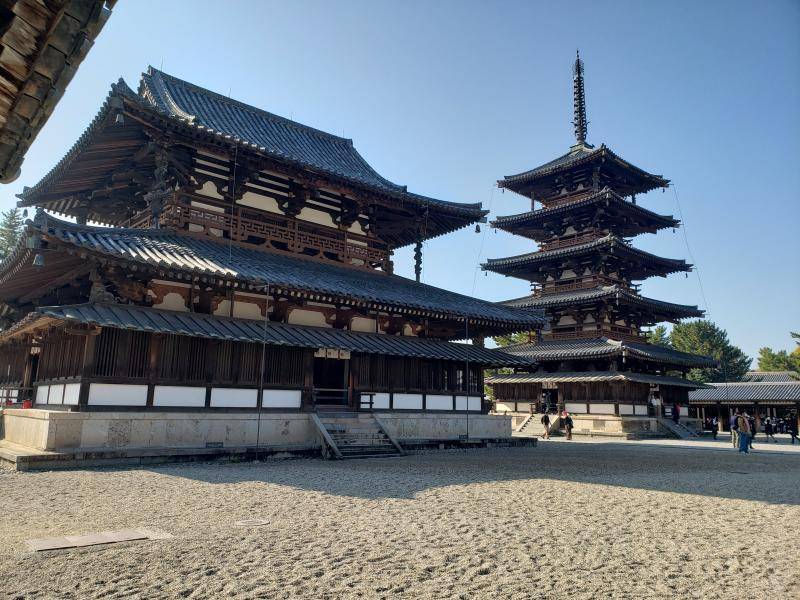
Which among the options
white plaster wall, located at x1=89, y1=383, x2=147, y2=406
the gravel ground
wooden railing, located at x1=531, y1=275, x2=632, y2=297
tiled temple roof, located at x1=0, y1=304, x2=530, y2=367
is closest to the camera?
the gravel ground

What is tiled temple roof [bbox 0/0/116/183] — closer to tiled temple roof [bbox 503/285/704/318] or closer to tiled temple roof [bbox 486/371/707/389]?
tiled temple roof [bbox 486/371/707/389]

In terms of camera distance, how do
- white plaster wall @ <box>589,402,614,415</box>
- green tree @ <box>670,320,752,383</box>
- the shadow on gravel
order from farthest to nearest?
green tree @ <box>670,320,752,383</box>, white plaster wall @ <box>589,402,614,415</box>, the shadow on gravel

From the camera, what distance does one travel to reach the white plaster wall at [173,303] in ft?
50.8

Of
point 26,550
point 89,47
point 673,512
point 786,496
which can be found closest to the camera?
point 89,47

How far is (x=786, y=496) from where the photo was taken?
11039 mm

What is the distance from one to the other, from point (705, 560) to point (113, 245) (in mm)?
13706

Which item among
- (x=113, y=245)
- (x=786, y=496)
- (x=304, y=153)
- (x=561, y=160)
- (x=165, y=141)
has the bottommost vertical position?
(x=786, y=496)

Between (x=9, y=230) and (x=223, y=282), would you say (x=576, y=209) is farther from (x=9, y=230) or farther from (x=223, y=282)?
(x=9, y=230)

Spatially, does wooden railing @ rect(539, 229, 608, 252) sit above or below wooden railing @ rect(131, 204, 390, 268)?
above

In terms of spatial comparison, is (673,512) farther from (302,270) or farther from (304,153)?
(304,153)

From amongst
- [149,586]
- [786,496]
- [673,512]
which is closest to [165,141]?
[149,586]

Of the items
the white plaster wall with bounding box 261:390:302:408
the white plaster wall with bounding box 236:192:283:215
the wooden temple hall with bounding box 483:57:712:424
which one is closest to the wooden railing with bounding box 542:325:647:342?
the wooden temple hall with bounding box 483:57:712:424

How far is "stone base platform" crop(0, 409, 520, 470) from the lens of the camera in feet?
41.2

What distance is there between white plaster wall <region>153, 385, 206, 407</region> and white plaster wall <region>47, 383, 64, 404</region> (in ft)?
9.11
